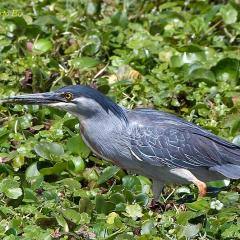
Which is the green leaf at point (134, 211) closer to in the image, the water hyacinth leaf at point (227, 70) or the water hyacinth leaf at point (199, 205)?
the water hyacinth leaf at point (199, 205)

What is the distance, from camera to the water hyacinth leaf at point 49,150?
20.9ft

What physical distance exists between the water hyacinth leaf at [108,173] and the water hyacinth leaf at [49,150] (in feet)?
1.11

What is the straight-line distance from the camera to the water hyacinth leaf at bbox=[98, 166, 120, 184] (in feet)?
20.5

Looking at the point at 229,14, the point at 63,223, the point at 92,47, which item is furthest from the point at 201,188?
the point at 229,14

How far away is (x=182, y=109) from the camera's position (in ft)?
24.7

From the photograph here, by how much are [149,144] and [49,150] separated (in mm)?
772

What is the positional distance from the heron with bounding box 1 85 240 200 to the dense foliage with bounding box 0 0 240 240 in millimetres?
183

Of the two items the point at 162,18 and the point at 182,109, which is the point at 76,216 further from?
the point at 162,18

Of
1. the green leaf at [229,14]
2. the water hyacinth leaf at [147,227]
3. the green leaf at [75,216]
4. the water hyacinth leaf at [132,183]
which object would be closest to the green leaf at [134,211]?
the water hyacinth leaf at [147,227]

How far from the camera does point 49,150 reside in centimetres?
643

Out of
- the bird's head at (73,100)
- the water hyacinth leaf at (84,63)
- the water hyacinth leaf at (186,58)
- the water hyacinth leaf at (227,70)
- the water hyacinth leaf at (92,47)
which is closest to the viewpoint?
the bird's head at (73,100)

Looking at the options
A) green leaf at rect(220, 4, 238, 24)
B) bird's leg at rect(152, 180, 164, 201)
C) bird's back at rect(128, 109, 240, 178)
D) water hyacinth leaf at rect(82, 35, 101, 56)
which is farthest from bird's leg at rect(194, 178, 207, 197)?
green leaf at rect(220, 4, 238, 24)

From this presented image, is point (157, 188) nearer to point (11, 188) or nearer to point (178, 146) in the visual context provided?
point (178, 146)

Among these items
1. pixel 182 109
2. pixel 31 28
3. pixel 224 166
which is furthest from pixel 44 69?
pixel 224 166
